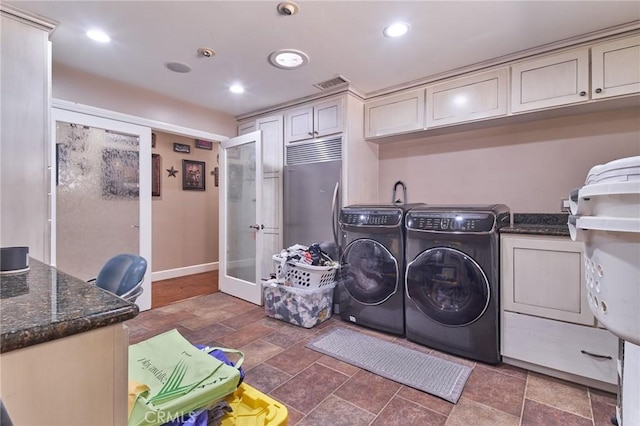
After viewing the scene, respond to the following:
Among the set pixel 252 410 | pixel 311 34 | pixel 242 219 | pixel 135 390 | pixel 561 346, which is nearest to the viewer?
pixel 135 390

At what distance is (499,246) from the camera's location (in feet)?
6.69

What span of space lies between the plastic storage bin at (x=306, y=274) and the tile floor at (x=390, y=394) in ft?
1.62

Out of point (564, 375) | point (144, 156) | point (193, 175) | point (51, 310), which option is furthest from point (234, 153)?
point (564, 375)

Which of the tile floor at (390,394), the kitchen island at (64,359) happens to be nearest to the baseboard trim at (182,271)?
the tile floor at (390,394)

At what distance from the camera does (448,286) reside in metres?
2.16

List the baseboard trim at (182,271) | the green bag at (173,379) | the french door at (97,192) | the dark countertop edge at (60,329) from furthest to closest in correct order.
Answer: the baseboard trim at (182,271), the french door at (97,192), the green bag at (173,379), the dark countertop edge at (60,329)

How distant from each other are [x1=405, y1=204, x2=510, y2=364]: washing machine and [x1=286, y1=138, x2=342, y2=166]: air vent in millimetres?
1099

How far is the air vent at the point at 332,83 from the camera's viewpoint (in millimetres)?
2817

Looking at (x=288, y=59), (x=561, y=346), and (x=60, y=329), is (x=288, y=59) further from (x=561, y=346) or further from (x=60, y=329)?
(x=561, y=346)

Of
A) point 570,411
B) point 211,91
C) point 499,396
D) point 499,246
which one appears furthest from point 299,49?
point 570,411

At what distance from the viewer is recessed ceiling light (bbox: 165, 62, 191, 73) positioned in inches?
101

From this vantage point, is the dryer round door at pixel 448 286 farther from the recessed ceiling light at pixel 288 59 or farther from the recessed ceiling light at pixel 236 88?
the recessed ceiling light at pixel 236 88

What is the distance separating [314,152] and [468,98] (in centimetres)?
154

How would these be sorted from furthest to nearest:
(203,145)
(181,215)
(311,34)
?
(203,145)
(181,215)
(311,34)
